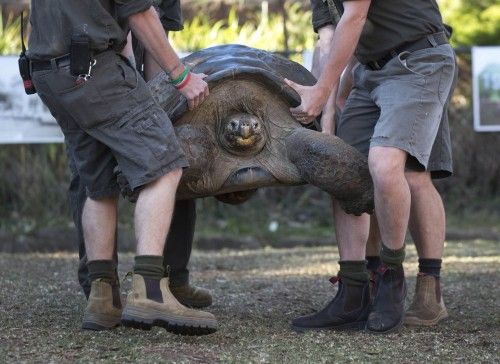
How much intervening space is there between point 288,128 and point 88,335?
4.31 feet

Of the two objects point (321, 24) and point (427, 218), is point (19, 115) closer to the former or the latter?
point (321, 24)

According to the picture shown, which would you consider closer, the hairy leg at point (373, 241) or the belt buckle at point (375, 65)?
the belt buckle at point (375, 65)

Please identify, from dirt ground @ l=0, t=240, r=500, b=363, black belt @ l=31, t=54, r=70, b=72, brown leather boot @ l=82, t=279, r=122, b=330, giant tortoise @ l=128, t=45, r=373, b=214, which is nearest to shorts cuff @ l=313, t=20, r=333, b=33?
giant tortoise @ l=128, t=45, r=373, b=214

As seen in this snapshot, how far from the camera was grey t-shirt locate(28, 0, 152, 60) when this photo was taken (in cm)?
471

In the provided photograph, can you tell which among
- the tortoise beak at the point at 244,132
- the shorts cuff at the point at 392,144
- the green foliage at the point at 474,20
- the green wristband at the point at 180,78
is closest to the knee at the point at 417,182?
the shorts cuff at the point at 392,144

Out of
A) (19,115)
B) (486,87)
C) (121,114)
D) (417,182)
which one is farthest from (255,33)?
(121,114)

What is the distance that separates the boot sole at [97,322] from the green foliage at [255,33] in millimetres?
6964

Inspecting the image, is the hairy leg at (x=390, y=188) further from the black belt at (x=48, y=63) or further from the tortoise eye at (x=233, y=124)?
the black belt at (x=48, y=63)

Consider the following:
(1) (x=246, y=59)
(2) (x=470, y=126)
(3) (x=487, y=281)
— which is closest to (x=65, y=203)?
(2) (x=470, y=126)

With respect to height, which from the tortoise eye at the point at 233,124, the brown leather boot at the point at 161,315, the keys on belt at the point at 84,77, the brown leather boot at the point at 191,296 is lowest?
the brown leather boot at the point at 191,296

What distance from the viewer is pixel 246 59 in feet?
17.7

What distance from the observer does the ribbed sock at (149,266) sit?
182 inches

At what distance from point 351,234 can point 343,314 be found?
0.37m

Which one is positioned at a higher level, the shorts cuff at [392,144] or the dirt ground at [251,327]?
the shorts cuff at [392,144]
